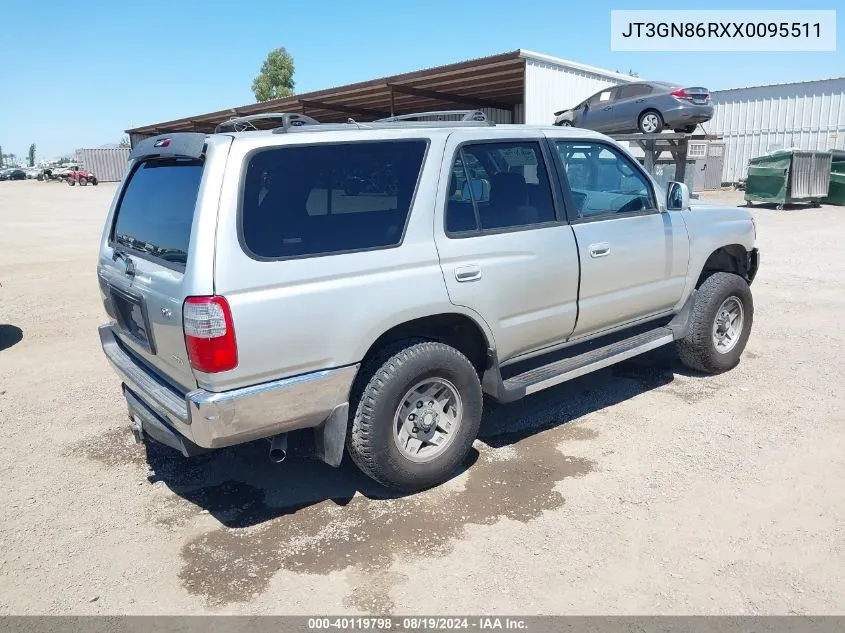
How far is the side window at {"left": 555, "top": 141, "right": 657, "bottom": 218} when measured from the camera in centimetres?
427

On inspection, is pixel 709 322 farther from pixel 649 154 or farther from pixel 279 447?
pixel 279 447

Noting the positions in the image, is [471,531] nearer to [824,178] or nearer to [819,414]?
[819,414]

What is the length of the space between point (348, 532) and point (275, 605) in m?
0.60

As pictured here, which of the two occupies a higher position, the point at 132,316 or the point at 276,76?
the point at 276,76

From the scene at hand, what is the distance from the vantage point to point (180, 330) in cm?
286

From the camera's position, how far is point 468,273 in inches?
138

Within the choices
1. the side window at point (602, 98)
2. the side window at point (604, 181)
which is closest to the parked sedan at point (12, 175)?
the side window at point (602, 98)

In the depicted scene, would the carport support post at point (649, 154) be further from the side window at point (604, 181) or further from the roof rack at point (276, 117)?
the roof rack at point (276, 117)

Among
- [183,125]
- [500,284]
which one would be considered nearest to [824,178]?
[500,284]

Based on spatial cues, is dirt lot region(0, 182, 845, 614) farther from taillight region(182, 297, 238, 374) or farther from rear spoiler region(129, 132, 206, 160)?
rear spoiler region(129, 132, 206, 160)

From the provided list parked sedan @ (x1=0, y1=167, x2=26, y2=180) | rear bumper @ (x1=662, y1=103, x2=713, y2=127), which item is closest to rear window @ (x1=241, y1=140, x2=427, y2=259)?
rear bumper @ (x1=662, y1=103, x2=713, y2=127)

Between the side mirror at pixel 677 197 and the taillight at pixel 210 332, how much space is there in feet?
10.9

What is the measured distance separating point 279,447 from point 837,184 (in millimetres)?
22183

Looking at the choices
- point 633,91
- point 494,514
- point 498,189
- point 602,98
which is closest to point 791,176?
point 602,98
